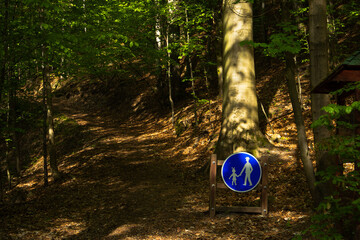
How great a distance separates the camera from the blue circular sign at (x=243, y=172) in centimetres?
573

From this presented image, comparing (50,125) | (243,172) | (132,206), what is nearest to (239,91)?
(243,172)

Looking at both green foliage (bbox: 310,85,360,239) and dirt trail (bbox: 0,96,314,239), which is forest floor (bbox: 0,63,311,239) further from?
green foliage (bbox: 310,85,360,239)

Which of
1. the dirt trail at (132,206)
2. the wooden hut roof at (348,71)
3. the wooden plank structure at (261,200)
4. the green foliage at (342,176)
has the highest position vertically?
the wooden hut roof at (348,71)

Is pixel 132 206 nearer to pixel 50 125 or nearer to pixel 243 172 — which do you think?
pixel 243 172

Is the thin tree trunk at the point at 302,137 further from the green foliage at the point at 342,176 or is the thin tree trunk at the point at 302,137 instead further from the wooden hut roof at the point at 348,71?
the wooden hut roof at the point at 348,71

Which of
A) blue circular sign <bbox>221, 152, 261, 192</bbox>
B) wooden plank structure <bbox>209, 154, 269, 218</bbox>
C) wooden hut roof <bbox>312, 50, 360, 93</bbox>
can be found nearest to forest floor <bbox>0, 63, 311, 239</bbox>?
wooden plank structure <bbox>209, 154, 269, 218</bbox>

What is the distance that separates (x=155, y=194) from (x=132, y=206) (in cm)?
91

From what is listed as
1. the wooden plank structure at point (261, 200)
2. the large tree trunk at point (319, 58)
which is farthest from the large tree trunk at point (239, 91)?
the large tree trunk at point (319, 58)

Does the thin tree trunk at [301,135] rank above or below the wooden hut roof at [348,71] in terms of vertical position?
below

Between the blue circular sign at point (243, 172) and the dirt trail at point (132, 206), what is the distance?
2.23ft

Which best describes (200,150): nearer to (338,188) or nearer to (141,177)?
(141,177)

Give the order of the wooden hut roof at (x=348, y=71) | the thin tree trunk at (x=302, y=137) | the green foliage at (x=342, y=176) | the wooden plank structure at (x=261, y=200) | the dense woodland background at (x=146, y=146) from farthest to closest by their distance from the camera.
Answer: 1. the wooden plank structure at (x=261, y=200)
2. the dense woodland background at (x=146, y=146)
3. the thin tree trunk at (x=302, y=137)
4. the wooden hut roof at (x=348, y=71)
5. the green foliage at (x=342, y=176)

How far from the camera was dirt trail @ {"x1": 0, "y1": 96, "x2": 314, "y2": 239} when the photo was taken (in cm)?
552

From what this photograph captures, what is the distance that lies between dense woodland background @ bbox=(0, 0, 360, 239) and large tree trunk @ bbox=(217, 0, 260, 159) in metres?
0.58
